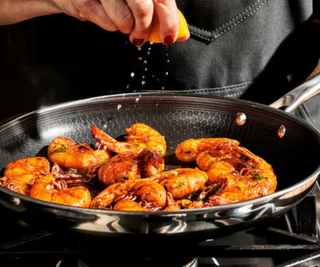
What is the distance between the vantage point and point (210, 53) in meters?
2.14

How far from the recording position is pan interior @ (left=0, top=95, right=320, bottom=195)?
1.58m

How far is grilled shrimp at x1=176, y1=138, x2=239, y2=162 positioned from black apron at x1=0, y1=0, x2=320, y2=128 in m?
0.59

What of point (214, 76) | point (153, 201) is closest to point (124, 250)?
point (153, 201)

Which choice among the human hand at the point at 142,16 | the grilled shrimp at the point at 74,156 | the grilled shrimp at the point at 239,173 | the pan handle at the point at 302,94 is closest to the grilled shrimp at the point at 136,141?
the grilled shrimp at the point at 74,156

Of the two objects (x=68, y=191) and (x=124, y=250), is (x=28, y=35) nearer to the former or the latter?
(x=68, y=191)

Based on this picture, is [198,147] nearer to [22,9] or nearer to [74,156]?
[74,156]

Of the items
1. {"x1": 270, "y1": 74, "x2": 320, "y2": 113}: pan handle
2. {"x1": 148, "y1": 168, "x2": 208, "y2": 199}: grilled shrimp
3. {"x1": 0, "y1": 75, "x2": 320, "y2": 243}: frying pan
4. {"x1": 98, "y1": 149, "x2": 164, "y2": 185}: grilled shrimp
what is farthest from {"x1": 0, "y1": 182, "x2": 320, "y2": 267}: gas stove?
{"x1": 270, "y1": 74, "x2": 320, "y2": 113}: pan handle

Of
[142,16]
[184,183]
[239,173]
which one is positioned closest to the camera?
[142,16]

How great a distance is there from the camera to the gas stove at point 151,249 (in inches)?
43.0

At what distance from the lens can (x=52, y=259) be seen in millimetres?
1262

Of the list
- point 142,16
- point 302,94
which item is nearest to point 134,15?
point 142,16

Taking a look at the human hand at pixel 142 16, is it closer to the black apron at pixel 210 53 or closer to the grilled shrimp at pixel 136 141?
the grilled shrimp at pixel 136 141

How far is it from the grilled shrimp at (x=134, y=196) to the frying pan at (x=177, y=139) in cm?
22

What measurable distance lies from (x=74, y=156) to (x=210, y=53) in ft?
3.14
